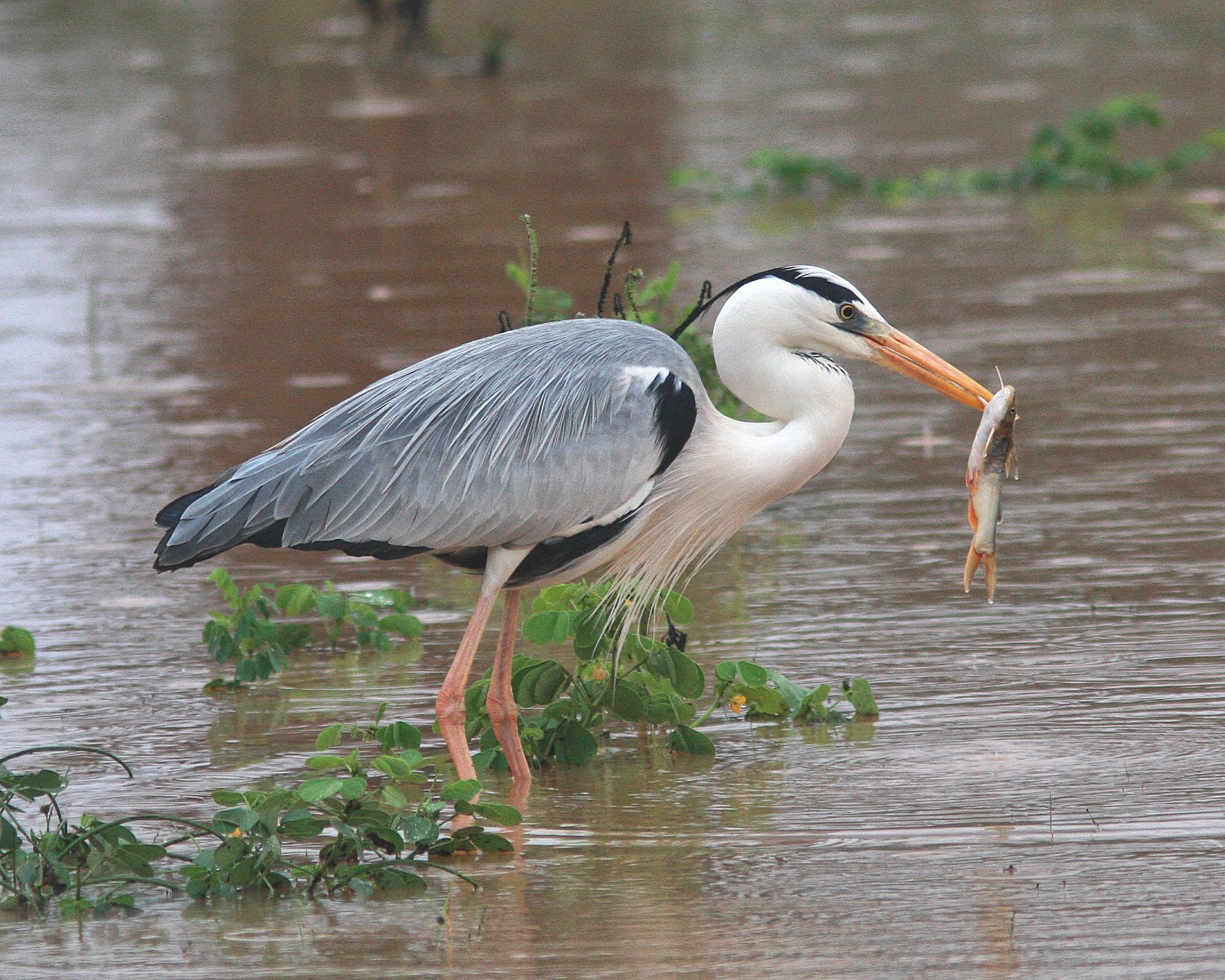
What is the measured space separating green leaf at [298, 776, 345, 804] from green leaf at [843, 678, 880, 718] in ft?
5.37

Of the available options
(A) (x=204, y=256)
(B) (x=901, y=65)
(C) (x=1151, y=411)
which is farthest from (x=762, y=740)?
(B) (x=901, y=65)

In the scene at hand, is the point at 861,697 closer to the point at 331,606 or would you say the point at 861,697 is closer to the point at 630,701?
the point at 630,701

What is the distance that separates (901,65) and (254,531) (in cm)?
1791

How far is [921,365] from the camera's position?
5.88 metres

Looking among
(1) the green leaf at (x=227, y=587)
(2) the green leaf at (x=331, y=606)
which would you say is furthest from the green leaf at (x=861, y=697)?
(1) the green leaf at (x=227, y=587)

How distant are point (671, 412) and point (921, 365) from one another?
0.79 m

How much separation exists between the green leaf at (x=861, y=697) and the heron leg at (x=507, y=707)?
92 centimetres

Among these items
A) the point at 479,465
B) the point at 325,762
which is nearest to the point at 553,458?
the point at 479,465

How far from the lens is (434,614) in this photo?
23.7 ft

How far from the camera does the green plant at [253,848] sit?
473 cm

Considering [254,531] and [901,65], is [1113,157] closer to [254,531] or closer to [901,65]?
[901,65]

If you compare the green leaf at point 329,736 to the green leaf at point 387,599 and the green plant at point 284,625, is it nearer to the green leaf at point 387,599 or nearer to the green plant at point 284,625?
the green plant at point 284,625

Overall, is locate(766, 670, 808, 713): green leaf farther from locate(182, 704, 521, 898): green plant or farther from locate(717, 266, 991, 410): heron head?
locate(182, 704, 521, 898): green plant

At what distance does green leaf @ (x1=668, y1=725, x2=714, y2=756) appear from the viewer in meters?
5.72
